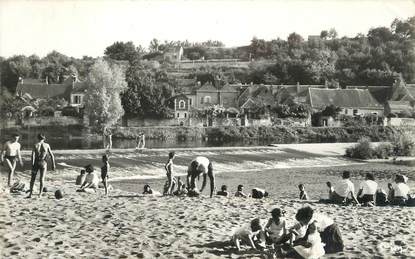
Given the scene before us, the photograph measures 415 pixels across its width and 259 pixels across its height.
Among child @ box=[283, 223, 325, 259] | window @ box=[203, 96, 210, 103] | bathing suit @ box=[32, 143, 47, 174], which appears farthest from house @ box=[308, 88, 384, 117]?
child @ box=[283, 223, 325, 259]

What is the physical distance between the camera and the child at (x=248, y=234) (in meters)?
7.98

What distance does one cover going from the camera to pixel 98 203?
11102 millimetres

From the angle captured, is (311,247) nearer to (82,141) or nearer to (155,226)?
(155,226)

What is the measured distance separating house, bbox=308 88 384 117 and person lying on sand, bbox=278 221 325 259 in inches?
1277

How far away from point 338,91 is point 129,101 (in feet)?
69.6

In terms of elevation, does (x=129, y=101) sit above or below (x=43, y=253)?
above

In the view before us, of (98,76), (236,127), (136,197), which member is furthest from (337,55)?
(136,197)

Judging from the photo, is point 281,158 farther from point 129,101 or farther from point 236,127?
point 129,101

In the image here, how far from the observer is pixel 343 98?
47.7m

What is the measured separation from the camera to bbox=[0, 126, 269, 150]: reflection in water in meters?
30.3

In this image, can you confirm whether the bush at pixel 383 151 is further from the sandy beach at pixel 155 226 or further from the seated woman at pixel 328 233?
the seated woman at pixel 328 233

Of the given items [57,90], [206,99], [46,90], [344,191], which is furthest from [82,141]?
[344,191]

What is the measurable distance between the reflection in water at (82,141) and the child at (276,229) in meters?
23.2

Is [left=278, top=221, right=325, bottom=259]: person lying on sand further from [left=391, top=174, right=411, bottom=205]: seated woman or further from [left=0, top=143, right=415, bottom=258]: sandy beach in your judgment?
[left=391, top=174, right=411, bottom=205]: seated woman
